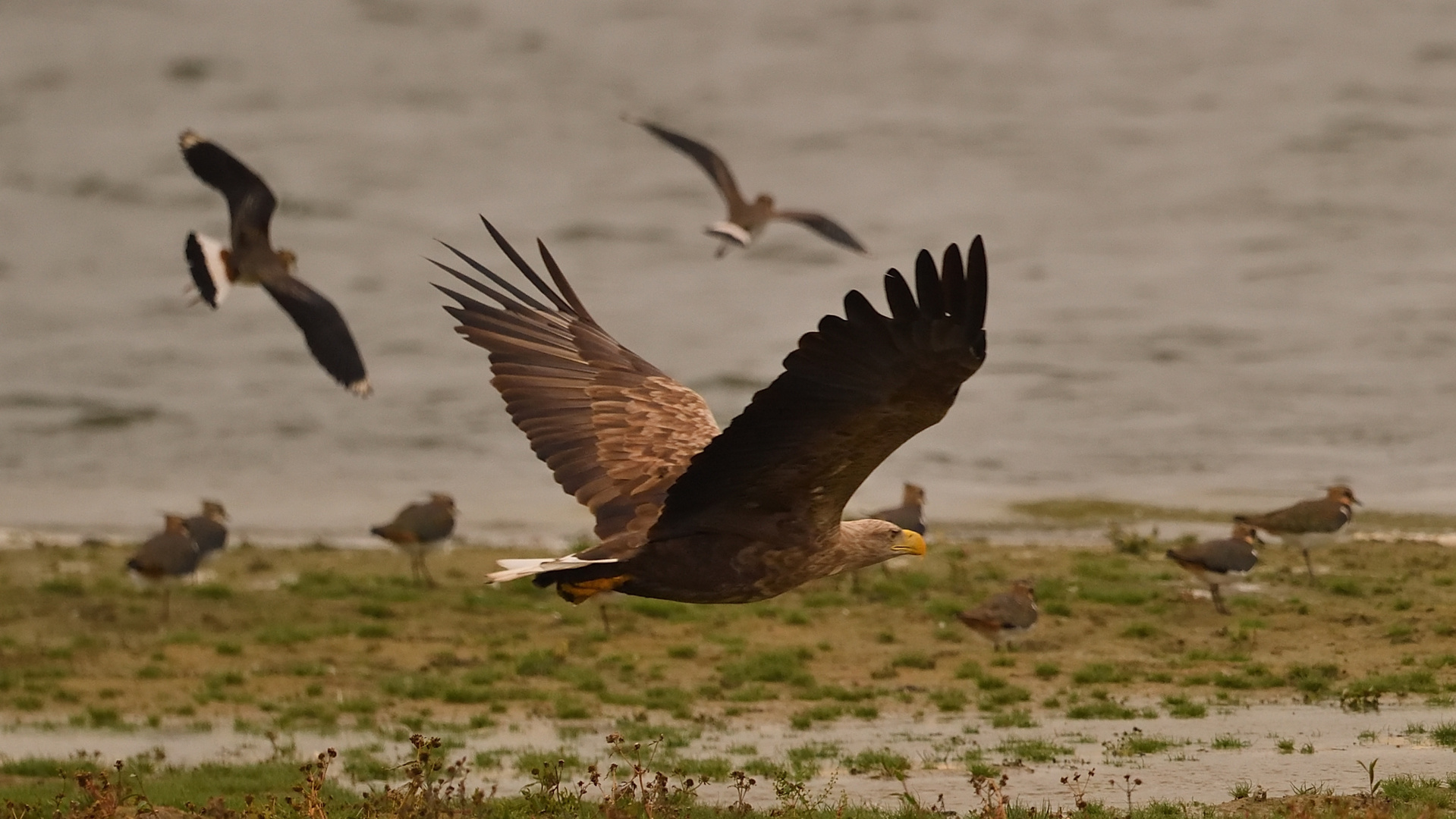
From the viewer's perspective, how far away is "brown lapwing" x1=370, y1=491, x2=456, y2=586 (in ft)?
60.8

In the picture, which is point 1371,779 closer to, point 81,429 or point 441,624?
point 441,624

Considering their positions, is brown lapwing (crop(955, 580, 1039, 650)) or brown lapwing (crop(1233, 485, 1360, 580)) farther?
brown lapwing (crop(1233, 485, 1360, 580))

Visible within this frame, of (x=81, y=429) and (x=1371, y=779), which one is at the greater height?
(x=81, y=429)

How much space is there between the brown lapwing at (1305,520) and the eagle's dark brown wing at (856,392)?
947 cm

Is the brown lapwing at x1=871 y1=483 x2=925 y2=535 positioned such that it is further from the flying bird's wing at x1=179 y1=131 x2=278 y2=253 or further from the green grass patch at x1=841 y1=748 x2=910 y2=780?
the flying bird's wing at x1=179 y1=131 x2=278 y2=253

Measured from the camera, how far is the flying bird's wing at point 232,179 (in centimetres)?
1470

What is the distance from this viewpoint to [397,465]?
1041 inches

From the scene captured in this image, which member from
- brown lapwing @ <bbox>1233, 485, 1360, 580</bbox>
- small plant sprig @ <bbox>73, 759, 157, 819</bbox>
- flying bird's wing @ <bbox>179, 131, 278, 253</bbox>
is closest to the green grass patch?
small plant sprig @ <bbox>73, 759, 157, 819</bbox>

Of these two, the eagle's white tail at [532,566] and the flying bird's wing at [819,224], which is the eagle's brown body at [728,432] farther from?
the flying bird's wing at [819,224]

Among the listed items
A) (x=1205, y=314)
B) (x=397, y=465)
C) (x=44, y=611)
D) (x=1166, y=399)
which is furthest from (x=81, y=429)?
(x=1205, y=314)

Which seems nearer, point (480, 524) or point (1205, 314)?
point (480, 524)

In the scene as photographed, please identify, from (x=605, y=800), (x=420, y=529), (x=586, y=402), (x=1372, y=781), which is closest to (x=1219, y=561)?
(x=1372, y=781)

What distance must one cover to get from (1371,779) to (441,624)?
9.66 metres

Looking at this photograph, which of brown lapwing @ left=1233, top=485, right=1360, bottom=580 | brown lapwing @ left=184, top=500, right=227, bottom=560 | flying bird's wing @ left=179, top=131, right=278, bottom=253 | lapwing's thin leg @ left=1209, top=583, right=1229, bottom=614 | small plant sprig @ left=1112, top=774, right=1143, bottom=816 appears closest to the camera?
small plant sprig @ left=1112, top=774, right=1143, bottom=816
